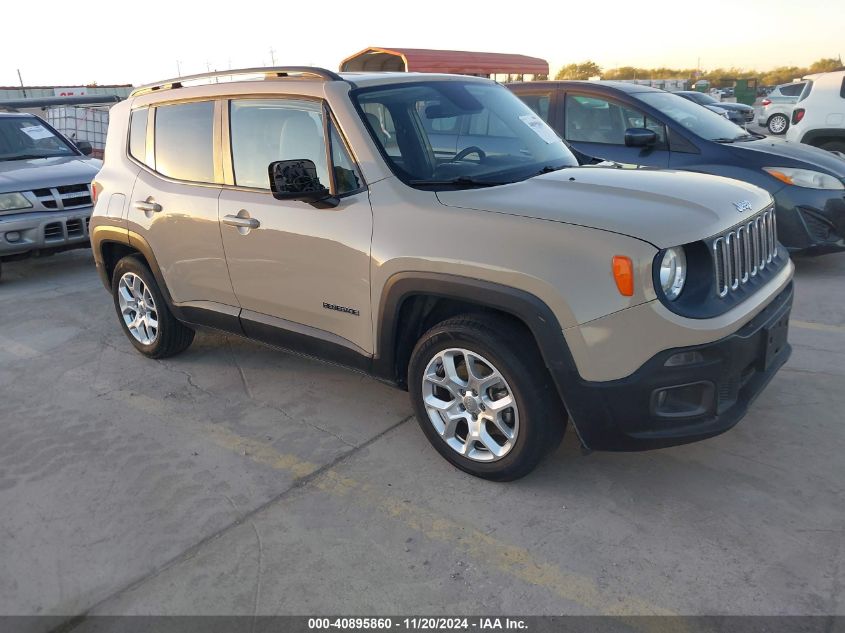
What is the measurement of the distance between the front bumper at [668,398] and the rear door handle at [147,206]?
2892 millimetres

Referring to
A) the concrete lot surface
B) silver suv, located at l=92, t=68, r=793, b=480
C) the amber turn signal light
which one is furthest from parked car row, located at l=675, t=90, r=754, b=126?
the amber turn signal light

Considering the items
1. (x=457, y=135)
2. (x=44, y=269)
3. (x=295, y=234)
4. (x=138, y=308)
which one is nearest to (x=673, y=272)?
(x=457, y=135)

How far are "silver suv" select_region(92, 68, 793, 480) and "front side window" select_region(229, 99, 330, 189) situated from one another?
12 millimetres

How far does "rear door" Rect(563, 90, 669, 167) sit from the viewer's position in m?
6.60

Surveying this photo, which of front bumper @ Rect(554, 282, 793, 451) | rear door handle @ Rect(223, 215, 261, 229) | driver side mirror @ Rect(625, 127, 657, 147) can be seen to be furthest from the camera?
driver side mirror @ Rect(625, 127, 657, 147)

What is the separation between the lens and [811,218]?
605 centimetres

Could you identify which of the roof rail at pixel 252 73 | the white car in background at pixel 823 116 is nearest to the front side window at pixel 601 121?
the white car in background at pixel 823 116

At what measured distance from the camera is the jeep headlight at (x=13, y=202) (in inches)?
279

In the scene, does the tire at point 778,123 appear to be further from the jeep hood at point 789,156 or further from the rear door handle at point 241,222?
the rear door handle at point 241,222

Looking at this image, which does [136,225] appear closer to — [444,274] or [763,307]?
[444,274]

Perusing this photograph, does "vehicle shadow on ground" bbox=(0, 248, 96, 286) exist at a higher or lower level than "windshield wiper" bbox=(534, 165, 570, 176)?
lower

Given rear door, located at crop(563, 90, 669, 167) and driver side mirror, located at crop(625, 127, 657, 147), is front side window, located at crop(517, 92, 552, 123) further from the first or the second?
driver side mirror, located at crop(625, 127, 657, 147)

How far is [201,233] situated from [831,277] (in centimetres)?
534

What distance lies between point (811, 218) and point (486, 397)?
432 centimetres
